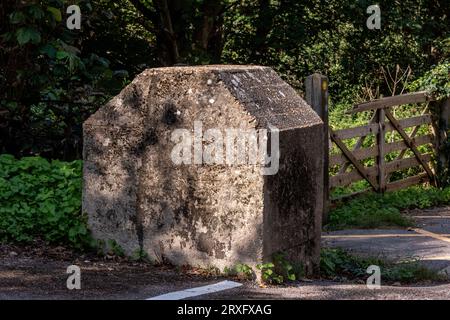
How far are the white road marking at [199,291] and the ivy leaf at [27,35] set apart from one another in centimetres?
322

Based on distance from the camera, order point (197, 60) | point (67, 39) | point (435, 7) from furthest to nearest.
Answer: point (435, 7), point (197, 60), point (67, 39)

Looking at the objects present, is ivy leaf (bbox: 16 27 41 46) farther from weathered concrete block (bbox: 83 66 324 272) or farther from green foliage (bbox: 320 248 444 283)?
green foliage (bbox: 320 248 444 283)

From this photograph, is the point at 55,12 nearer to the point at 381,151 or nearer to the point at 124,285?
the point at 124,285

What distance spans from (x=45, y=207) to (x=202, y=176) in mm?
1712

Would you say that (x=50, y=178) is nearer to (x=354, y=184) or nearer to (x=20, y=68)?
(x=20, y=68)

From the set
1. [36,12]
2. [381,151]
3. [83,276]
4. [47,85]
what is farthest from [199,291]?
[381,151]

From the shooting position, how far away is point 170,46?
1413cm

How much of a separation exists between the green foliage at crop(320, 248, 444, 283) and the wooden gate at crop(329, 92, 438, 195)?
3.65 metres

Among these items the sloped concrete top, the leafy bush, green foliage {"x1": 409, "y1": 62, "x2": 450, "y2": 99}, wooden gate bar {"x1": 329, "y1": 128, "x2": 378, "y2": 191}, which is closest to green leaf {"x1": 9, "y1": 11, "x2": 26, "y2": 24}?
the leafy bush

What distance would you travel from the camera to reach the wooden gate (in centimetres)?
1234

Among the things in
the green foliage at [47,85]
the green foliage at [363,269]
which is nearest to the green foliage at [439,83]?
the green foliage at [47,85]

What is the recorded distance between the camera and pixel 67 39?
9391 mm

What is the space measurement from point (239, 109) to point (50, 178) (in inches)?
87.0
